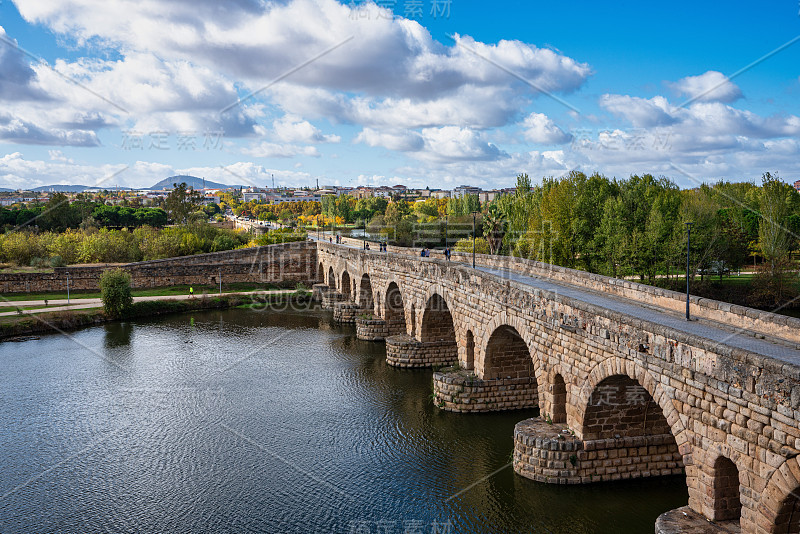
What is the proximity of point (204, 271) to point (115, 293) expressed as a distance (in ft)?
36.3

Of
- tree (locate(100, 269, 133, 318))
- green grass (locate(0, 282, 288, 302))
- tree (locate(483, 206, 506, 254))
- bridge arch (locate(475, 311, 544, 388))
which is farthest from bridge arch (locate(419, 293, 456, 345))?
green grass (locate(0, 282, 288, 302))

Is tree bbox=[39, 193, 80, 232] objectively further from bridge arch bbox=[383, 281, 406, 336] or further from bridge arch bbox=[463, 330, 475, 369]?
bridge arch bbox=[463, 330, 475, 369]

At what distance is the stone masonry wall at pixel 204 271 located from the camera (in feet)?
133

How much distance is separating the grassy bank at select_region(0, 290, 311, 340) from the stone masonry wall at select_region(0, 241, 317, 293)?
17.0 feet

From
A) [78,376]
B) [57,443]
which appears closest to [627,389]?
[57,443]

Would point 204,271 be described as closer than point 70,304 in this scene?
No

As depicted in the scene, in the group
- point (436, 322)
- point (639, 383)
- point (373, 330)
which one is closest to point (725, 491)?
point (639, 383)

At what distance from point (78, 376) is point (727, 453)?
22.7m

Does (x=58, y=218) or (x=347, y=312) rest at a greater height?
(x=58, y=218)

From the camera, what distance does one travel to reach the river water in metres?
12.9

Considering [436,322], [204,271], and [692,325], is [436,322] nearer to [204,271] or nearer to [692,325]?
[692,325]

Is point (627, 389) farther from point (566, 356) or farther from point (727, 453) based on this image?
point (727, 453)

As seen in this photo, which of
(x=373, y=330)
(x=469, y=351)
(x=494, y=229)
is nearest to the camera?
(x=469, y=351)

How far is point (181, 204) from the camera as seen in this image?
72.7m
